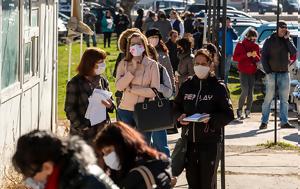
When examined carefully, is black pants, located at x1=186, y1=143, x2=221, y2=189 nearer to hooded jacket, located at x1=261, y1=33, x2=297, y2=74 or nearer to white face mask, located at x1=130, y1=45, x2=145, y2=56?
white face mask, located at x1=130, y1=45, x2=145, y2=56

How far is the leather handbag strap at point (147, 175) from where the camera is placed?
551cm

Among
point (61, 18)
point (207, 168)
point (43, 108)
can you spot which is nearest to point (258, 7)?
point (61, 18)

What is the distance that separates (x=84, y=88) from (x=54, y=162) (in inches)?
200

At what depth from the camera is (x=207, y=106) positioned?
9.05m

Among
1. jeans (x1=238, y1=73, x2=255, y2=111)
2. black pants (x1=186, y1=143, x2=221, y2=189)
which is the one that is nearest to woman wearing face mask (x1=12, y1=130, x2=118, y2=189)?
black pants (x1=186, y1=143, x2=221, y2=189)

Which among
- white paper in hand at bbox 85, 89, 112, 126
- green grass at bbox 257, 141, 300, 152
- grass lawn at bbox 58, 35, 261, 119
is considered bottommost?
grass lawn at bbox 58, 35, 261, 119

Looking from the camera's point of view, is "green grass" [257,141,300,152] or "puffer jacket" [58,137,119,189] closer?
"puffer jacket" [58,137,119,189]

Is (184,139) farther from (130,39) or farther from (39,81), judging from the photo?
(39,81)

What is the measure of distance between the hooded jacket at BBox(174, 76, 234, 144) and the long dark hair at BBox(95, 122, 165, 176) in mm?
3596

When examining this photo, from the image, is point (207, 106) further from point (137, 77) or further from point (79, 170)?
point (79, 170)

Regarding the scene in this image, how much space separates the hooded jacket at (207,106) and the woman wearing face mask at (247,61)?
9026mm

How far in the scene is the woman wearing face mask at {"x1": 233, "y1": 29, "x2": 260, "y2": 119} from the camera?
1809 centimetres

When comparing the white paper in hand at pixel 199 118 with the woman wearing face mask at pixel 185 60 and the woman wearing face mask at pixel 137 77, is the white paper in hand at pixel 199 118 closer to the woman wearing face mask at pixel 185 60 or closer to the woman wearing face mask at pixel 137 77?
the woman wearing face mask at pixel 137 77

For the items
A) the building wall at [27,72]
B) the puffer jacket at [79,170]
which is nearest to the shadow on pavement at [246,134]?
the building wall at [27,72]
